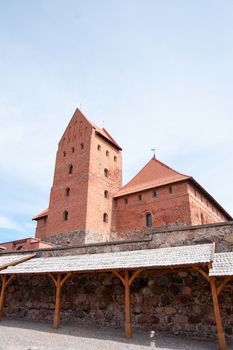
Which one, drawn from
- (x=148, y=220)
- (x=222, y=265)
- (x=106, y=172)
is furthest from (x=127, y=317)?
(x=106, y=172)

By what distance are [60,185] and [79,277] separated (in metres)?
15.5

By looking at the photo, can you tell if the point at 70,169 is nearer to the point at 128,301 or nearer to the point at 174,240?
the point at 174,240

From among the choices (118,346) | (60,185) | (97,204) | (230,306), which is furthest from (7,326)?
(60,185)

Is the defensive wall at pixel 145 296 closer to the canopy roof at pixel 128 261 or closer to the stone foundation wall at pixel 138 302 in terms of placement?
the stone foundation wall at pixel 138 302

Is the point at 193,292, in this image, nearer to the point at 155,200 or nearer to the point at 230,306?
the point at 230,306

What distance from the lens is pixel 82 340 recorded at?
20.5 ft

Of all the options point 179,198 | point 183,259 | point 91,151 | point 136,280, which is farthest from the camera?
point 91,151

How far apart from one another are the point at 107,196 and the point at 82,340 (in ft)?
56.3

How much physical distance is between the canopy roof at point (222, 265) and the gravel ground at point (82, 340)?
161 centimetres

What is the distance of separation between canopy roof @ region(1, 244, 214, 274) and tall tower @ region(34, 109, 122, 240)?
1107 centimetres

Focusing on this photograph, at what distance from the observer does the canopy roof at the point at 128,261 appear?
22.1 ft

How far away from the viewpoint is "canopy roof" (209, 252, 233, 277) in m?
6.09

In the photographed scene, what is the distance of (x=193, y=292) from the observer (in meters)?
7.35

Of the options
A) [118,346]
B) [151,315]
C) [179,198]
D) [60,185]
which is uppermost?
[60,185]
